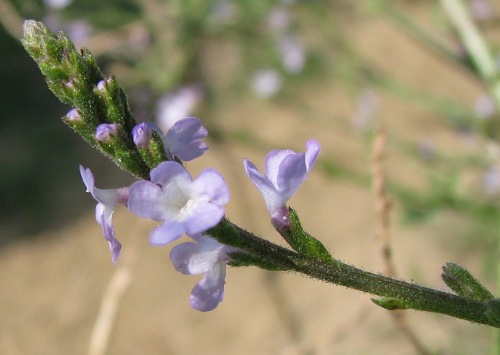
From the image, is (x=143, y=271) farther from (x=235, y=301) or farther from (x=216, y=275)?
(x=216, y=275)

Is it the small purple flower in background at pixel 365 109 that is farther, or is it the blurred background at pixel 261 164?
the small purple flower in background at pixel 365 109

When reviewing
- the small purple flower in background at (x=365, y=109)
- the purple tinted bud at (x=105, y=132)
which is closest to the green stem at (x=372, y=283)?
the purple tinted bud at (x=105, y=132)

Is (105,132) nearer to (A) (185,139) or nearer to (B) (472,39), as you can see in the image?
(A) (185,139)

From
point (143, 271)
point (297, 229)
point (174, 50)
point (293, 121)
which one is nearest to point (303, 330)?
point (143, 271)

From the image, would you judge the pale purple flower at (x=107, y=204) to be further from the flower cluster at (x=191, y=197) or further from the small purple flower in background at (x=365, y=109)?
the small purple flower in background at (x=365, y=109)

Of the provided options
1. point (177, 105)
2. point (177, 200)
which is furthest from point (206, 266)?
point (177, 105)

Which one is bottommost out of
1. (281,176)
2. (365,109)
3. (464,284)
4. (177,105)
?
(365,109)
